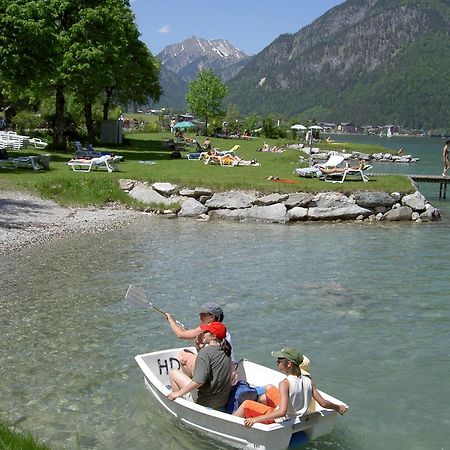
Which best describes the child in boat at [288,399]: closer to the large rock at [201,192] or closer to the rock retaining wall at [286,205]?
the rock retaining wall at [286,205]

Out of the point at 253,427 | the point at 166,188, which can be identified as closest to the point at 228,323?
the point at 253,427

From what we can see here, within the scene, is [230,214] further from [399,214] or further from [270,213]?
[399,214]

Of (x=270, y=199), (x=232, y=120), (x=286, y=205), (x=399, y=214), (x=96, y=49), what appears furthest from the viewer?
(x=232, y=120)

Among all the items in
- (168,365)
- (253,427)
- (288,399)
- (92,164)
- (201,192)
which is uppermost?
(92,164)

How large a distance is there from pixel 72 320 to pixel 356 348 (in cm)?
604

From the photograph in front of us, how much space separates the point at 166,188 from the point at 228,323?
15758 millimetres

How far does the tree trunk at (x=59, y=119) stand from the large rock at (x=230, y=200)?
18.0m

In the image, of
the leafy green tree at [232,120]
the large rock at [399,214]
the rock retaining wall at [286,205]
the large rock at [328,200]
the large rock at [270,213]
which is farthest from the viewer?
the leafy green tree at [232,120]

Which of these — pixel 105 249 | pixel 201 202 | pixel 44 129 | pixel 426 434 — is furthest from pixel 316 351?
pixel 44 129

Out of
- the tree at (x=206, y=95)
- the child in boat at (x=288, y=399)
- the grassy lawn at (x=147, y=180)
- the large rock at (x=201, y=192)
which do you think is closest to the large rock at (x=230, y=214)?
the large rock at (x=201, y=192)

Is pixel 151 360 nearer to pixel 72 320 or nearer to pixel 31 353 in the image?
pixel 31 353

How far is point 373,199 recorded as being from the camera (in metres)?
28.2

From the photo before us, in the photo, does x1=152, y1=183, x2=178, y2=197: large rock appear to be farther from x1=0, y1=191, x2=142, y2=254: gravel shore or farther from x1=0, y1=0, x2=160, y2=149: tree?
x1=0, y1=0, x2=160, y2=149: tree

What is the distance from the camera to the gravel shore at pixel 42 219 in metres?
21.0
